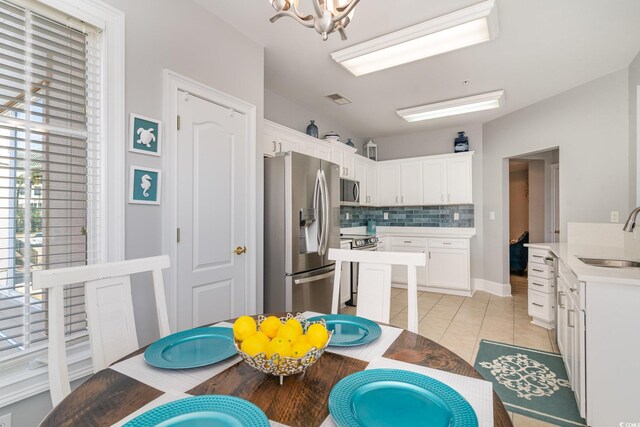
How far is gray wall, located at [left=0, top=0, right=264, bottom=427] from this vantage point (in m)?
1.74

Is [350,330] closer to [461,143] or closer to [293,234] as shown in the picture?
[293,234]

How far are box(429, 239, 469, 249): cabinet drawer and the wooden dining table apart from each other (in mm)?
4048

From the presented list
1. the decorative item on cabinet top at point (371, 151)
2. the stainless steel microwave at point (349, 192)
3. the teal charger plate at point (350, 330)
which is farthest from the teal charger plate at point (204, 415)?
the decorative item on cabinet top at point (371, 151)

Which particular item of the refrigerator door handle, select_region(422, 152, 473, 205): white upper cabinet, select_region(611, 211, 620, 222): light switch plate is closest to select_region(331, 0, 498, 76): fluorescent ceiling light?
the refrigerator door handle

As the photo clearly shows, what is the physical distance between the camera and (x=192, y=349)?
107 centimetres

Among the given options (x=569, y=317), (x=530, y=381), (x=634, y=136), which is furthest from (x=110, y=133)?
(x=634, y=136)

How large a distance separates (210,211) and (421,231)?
4.01 meters

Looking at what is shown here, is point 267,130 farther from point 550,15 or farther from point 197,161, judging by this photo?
point 550,15

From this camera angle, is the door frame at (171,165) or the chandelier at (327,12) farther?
the door frame at (171,165)

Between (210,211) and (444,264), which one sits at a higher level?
(210,211)

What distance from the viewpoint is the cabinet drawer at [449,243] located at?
470 cm

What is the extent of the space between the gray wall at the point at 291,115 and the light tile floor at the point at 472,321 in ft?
8.28

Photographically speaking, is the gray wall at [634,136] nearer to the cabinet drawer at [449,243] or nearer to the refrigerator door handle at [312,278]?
the cabinet drawer at [449,243]

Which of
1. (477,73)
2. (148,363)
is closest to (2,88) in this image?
(148,363)
